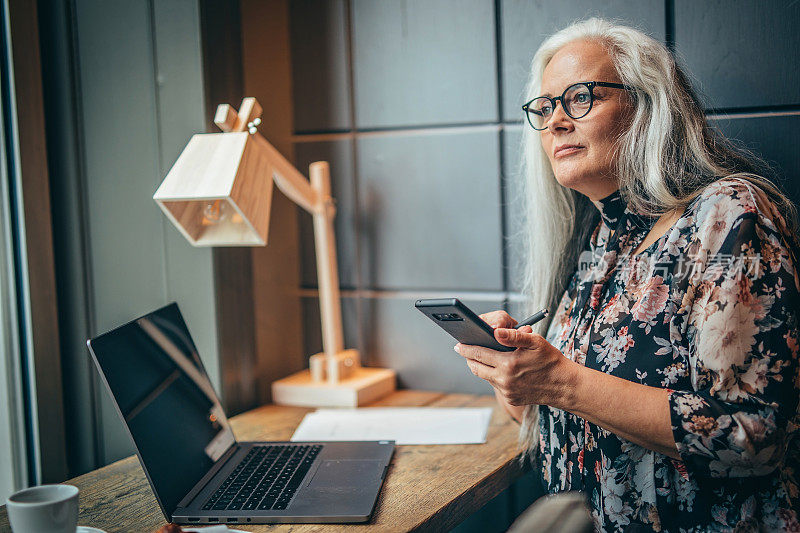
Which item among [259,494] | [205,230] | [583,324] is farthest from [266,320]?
[583,324]

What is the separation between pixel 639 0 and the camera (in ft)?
5.70

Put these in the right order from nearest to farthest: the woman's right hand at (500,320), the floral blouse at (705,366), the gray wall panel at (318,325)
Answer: the floral blouse at (705,366) < the woman's right hand at (500,320) < the gray wall panel at (318,325)

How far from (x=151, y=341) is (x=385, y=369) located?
93 cm

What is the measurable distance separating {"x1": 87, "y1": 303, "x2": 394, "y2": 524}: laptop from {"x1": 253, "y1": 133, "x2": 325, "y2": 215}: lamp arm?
1.45 feet

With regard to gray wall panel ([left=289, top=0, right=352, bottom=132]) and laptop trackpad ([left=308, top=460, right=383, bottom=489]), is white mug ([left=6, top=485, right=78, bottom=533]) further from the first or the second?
gray wall panel ([left=289, top=0, right=352, bottom=132])

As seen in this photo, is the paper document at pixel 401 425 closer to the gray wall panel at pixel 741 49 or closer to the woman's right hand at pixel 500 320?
the woman's right hand at pixel 500 320

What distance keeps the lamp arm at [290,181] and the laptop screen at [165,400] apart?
1.47 feet

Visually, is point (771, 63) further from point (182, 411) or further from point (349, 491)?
point (182, 411)

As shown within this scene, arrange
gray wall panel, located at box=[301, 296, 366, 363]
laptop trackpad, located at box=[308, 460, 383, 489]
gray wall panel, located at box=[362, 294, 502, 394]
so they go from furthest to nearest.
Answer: gray wall panel, located at box=[301, 296, 366, 363], gray wall panel, located at box=[362, 294, 502, 394], laptop trackpad, located at box=[308, 460, 383, 489]

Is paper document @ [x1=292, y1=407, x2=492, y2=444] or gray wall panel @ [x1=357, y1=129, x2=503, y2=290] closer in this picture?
paper document @ [x1=292, y1=407, x2=492, y2=444]

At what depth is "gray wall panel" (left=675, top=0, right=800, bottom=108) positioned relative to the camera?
1598 millimetres

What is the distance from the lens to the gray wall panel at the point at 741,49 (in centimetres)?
160

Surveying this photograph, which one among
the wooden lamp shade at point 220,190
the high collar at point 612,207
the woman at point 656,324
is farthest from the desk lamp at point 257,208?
the high collar at point 612,207

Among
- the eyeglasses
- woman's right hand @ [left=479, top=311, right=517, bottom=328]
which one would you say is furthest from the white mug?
the eyeglasses
